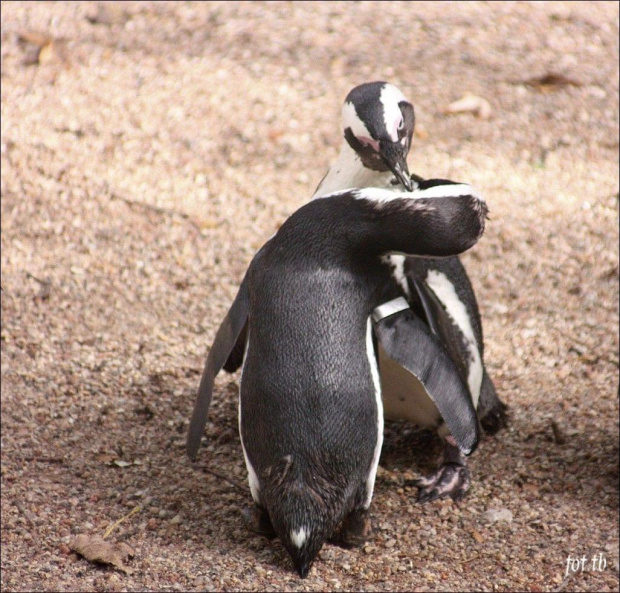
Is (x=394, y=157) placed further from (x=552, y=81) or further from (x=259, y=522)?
(x=552, y=81)

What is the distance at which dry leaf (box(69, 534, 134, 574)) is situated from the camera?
6.14 ft

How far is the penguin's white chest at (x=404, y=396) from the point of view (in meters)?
2.10

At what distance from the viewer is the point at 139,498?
6.97 ft

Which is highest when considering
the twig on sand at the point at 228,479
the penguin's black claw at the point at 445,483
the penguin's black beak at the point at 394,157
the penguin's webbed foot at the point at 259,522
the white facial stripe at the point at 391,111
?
the white facial stripe at the point at 391,111

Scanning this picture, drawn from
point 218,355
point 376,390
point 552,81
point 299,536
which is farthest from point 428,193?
point 552,81

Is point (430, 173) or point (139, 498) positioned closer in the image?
point (139, 498)

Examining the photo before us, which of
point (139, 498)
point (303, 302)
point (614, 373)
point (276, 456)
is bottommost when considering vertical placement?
point (614, 373)

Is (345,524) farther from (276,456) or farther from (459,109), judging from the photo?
(459,109)

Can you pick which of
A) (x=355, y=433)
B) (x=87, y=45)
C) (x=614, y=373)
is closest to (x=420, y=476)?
(x=355, y=433)

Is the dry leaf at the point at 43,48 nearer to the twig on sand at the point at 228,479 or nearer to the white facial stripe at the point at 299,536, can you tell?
the twig on sand at the point at 228,479

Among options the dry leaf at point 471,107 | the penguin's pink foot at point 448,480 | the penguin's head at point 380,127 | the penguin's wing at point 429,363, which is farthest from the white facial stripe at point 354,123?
the dry leaf at point 471,107

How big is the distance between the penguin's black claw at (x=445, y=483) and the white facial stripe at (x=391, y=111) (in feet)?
2.40

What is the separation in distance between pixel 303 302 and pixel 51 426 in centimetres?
89

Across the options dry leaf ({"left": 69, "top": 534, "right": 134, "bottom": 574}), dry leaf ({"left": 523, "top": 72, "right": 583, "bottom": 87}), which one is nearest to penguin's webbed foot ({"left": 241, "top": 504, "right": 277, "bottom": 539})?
dry leaf ({"left": 69, "top": 534, "right": 134, "bottom": 574})
